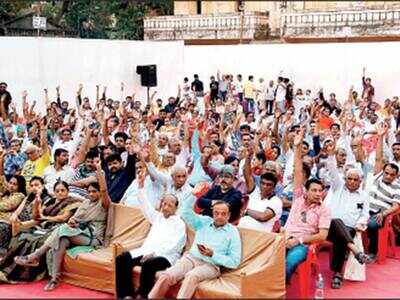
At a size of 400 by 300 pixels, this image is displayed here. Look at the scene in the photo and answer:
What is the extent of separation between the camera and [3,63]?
16750mm

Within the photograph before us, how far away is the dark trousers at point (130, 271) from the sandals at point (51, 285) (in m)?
0.80

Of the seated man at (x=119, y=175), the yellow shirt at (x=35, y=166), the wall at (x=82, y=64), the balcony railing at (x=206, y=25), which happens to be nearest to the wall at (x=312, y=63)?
the wall at (x=82, y=64)

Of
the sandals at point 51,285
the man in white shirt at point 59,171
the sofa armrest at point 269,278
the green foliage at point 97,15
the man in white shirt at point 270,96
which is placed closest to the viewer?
the sofa armrest at point 269,278

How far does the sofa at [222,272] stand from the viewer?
19.4ft

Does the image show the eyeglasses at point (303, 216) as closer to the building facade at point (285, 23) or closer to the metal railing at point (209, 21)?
the building facade at point (285, 23)

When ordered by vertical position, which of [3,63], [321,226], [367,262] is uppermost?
[3,63]

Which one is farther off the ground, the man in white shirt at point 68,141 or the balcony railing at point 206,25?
the balcony railing at point 206,25

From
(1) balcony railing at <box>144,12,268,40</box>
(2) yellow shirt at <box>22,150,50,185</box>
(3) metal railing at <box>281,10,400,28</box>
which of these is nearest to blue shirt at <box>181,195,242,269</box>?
(2) yellow shirt at <box>22,150,50,185</box>

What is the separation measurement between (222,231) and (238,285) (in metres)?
0.48

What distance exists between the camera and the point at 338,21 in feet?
72.6

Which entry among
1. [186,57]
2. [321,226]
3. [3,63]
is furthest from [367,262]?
[186,57]

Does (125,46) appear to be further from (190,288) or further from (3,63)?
(190,288)

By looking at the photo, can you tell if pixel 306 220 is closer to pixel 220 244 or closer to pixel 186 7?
pixel 220 244

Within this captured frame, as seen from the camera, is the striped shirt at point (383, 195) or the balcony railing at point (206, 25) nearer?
the striped shirt at point (383, 195)
